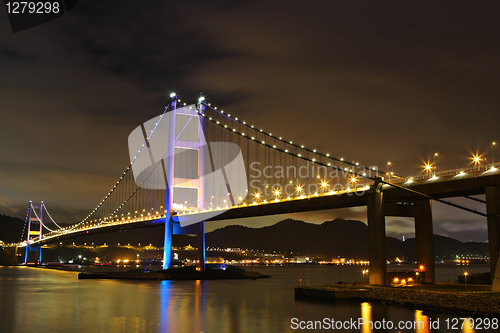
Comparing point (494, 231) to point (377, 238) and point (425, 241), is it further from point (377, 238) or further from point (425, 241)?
point (425, 241)

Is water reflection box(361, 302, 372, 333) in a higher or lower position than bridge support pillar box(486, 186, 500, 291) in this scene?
lower

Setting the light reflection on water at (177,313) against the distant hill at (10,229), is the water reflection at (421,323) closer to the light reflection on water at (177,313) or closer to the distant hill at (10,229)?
the light reflection on water at (177,313)

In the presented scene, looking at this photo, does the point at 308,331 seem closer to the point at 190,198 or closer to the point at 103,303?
the point at 103,303

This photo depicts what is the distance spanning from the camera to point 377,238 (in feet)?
109

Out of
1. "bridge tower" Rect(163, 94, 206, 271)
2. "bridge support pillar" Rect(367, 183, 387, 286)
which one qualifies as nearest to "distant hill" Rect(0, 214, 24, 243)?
"bridge tower" Rect(163, 94, 206, 271)

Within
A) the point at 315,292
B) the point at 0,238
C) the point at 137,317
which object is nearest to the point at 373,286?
the point at 315,292

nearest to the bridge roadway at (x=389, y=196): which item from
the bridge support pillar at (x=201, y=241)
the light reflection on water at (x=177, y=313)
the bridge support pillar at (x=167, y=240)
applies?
the bridge support pillar at (x=201, y=241)

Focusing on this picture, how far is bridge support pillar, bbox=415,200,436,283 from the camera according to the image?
3672cm

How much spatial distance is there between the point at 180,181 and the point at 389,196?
27.1 metres

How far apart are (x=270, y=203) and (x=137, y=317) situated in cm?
2199

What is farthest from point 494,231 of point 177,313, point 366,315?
point 177,313

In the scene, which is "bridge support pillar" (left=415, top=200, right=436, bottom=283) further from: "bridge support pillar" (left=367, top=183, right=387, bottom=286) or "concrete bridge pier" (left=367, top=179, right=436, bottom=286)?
"bridge support pillar" (left=367, top=183, right=387, bottom=286)

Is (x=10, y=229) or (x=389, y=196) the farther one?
(x=10, y=229)

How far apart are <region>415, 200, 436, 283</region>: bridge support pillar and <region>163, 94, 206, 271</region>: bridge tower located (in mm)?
23415
